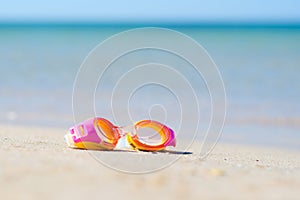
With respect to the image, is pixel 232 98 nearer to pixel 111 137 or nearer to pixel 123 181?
pixel 111 137

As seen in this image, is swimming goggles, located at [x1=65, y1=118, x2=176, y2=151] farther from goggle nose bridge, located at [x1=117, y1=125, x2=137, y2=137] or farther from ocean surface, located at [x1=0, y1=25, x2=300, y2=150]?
ocean surface, located at [x1=0, y1=25, x2=300, y2=150]

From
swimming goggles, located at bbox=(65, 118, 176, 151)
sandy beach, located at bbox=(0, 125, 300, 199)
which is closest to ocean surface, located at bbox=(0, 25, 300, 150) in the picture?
swimming goggles, located at bbox=(65, 118, 176, 151)

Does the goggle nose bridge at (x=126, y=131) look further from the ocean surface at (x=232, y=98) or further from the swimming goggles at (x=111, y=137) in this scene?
the ocean surface at (x=232, y=98)

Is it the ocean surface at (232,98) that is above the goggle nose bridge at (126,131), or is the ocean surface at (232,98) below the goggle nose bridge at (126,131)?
above

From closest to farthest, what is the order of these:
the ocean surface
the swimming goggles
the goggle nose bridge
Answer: the swimming goggles, the goggle nose bridge, the ocean surface

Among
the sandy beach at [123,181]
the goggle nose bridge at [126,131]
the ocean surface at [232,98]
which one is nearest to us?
the sandy beach at [123,181]

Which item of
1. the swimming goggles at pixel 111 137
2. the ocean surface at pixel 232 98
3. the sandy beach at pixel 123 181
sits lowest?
the sandy beach at pixel 123 181

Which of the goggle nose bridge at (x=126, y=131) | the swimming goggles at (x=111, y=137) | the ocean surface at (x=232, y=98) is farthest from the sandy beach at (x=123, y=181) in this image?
the ocean surface at (x=232, y=98)

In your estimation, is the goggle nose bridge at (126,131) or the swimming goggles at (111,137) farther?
the goggle nose bridge at (126,131)

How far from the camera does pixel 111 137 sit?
16.4ft

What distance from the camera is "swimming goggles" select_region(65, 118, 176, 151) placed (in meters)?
4.82

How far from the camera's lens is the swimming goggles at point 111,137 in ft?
15.8

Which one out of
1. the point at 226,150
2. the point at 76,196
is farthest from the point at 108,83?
the point at 76,196

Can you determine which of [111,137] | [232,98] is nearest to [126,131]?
[111,137]
